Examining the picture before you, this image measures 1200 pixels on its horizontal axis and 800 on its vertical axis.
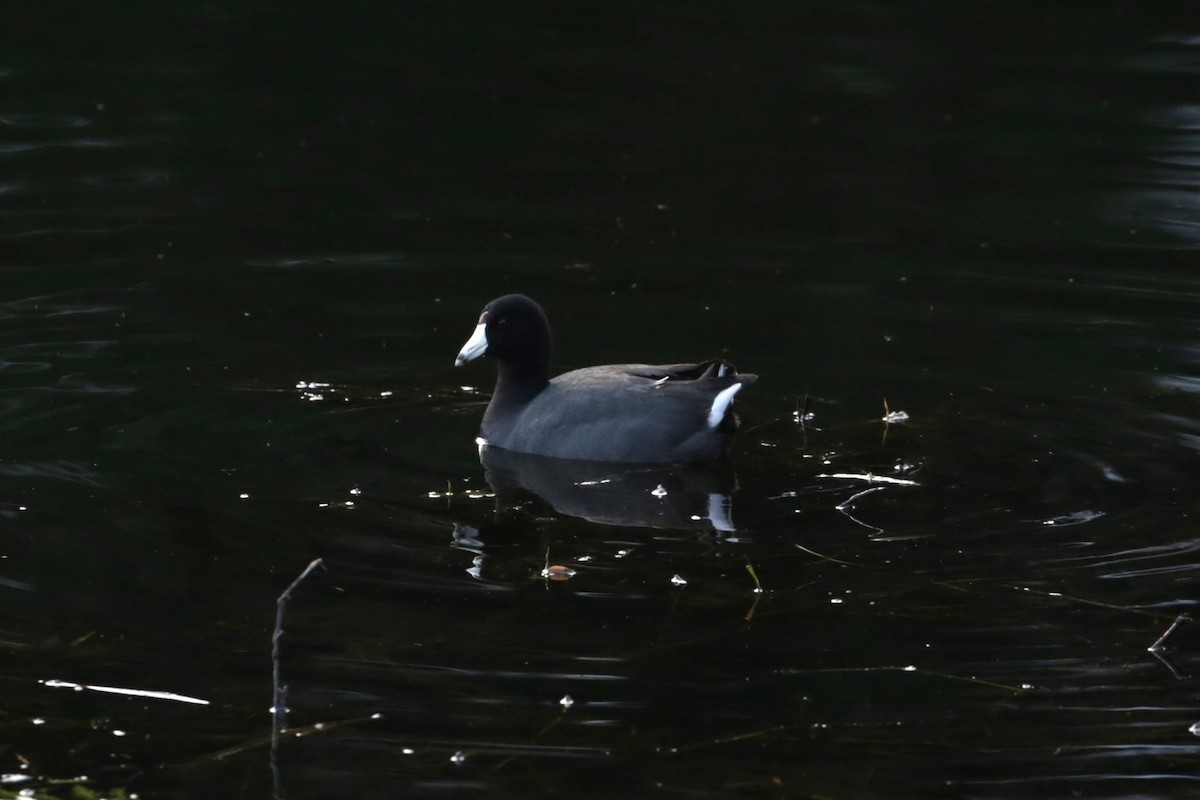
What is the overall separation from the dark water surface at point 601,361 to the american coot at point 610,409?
23 centimetres

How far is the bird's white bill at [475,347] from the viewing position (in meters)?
9.20

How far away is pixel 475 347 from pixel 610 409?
87 centimetres

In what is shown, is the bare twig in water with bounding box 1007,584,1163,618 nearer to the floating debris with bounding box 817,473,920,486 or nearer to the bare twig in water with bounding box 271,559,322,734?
the floating debris with bounding box 817,473,920,486

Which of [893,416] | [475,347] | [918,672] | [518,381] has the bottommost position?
[893,416]

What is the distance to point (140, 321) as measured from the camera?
410 inches

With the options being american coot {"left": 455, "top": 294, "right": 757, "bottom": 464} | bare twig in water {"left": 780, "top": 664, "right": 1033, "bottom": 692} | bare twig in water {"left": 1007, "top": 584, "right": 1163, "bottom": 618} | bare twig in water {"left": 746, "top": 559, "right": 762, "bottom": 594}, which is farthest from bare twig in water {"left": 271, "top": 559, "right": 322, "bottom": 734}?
american coot {"left": 455, "top": 294, "right": 757, "bottom": 464}

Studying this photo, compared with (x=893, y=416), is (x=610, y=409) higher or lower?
higher

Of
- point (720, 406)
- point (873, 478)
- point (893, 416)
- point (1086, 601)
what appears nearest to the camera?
point (1086, 601)

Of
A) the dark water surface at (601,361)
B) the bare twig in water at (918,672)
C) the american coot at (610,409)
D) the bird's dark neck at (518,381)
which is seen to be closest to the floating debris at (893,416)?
the dark water surface at (601,361)

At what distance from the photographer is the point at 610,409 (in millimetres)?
8828

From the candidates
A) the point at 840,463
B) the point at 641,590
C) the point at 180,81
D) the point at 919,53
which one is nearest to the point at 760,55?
the point at 919,53

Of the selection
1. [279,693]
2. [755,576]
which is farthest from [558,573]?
[279,693]

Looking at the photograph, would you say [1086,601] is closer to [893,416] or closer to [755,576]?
[755,576]

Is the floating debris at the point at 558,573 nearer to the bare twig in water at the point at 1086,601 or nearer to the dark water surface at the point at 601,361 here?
the dark water surface at the point at 601,361
